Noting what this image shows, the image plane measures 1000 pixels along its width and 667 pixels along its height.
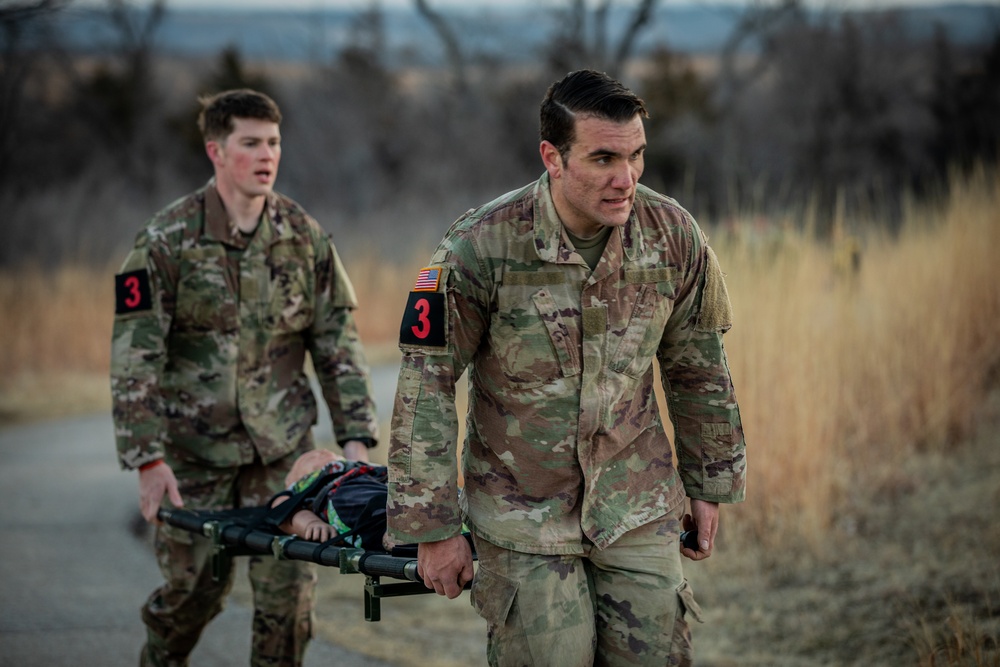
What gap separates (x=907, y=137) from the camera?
23484 millimetres

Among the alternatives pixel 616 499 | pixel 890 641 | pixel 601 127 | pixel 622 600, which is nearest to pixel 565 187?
pixel 601 127

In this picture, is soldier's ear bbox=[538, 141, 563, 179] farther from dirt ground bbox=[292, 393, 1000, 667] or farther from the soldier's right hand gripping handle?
dirt ground bbox=[292, 393, 1000, 667]

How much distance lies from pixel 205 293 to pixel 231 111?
0.74 metres

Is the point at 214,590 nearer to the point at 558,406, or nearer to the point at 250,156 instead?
the point at 250,156

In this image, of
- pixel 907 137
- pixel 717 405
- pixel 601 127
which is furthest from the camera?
pixel 907 137

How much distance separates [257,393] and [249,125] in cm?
108

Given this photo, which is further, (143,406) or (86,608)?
(86,608)

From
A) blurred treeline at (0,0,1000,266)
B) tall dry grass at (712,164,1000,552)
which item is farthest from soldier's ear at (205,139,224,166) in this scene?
blurred treeline at (0,0,1000,266)

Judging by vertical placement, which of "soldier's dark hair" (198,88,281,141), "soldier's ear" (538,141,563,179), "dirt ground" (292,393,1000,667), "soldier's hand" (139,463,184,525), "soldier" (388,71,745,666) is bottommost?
"dirt ground" (292,393,1000,667)

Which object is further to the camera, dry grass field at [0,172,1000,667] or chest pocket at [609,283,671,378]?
dry grass field at [0,172,1000,667]

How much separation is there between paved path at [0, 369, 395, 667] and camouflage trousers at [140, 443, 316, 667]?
0.79 m

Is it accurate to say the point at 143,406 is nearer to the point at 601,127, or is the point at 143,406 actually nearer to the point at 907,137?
the point at 601,127

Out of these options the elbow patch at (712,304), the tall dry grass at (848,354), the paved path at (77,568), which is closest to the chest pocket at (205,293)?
the paved path at (77,568)

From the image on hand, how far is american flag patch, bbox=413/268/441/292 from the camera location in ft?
9.80
